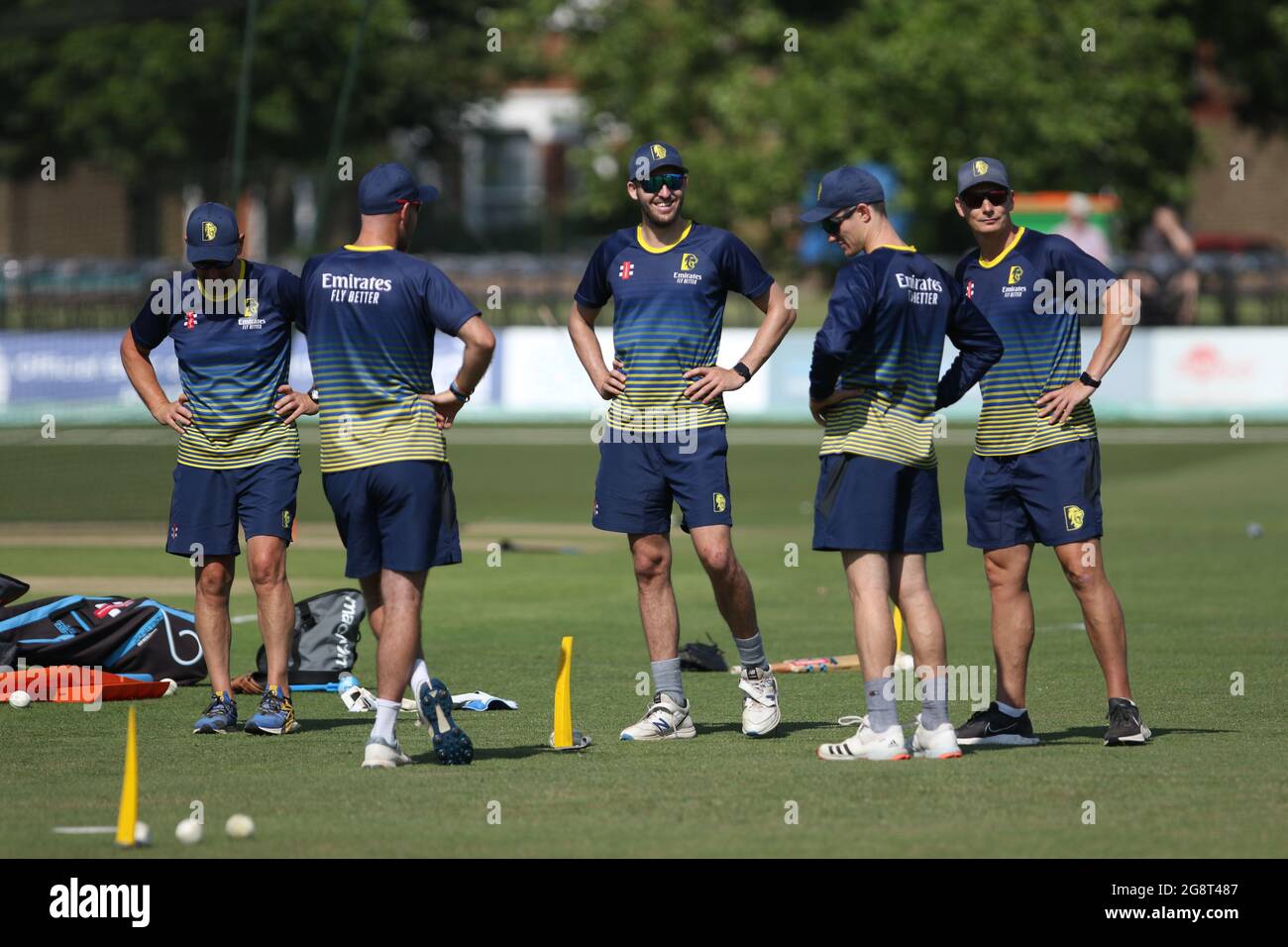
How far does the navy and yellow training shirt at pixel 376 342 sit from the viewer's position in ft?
27.9

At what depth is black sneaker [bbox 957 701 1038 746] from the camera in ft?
29.8

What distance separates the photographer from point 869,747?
8641 mm

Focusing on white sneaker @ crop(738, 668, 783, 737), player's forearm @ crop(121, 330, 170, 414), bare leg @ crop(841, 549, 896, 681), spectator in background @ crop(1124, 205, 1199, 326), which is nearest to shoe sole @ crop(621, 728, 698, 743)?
white sneaker @ crop(738, 668, 783, 737)

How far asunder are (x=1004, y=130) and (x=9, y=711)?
36.3 metres

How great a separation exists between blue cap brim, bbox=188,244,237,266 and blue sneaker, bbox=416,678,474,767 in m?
2.15

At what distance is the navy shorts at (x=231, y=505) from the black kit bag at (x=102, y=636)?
141 centimetres

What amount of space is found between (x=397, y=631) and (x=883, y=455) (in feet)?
6.55

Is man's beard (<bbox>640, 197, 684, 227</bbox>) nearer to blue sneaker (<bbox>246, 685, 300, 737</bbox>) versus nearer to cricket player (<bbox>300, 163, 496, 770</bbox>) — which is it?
cricket player (<bbox>300, 163, 496, 770</bbox>)

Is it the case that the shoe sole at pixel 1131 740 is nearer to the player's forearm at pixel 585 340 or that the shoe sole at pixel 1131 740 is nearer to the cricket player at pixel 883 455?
the cricket player at pixel 883 455

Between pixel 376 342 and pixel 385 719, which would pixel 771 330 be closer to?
pixel 376 342

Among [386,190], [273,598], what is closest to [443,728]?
[273,598]

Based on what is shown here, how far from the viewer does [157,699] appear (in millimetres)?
10688

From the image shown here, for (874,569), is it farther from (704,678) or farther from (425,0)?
(425,0)

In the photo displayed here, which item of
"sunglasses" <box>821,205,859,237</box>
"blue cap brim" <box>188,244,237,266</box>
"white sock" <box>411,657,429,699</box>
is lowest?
"white sock" <box>411,657,429,699</box>
